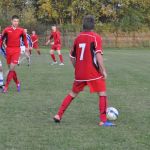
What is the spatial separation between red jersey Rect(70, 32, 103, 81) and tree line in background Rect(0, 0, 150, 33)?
4922 cm

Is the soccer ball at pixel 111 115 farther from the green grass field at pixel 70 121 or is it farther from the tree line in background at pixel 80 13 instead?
the tree line in background at pixel 80 13

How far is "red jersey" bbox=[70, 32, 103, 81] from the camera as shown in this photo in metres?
8.57

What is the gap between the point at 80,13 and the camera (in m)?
62.3

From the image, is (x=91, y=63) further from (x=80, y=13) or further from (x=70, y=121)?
(x=80, y=13)

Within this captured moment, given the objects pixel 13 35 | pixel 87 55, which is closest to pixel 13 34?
pixel 13 35

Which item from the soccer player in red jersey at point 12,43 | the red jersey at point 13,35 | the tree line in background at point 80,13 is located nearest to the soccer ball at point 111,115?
the soccer player in red jersey at point 12,43

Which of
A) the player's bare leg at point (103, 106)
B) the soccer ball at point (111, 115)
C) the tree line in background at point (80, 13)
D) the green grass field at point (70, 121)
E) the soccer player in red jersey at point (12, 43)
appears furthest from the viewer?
the tree line in background at point (80, 13)

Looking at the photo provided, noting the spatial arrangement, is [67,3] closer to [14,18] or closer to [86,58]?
[14,18]

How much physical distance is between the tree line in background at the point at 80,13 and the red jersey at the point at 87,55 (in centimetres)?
4922

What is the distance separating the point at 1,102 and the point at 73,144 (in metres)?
4.60

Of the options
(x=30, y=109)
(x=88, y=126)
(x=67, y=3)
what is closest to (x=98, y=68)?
(x=88, y=126)

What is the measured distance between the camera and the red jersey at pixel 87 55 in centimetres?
857

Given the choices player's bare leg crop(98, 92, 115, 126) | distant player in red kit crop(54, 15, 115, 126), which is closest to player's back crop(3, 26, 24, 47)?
distant player in red kit crop(54, 15, 115, 126)

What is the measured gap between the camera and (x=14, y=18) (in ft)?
A: 42.6
